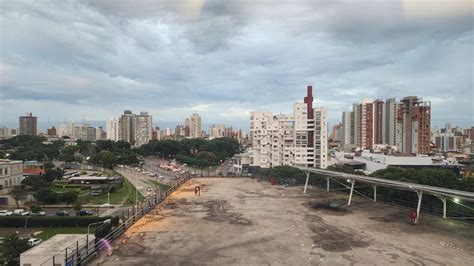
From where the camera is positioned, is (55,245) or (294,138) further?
(294,138)

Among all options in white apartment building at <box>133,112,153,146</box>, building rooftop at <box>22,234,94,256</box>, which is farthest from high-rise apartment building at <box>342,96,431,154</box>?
white apartment building at <box>133,112,153,146</box>

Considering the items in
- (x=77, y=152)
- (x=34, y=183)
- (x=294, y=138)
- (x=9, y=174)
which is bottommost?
(x=34, y=183)

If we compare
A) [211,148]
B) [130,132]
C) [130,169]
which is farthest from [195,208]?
[130,132]

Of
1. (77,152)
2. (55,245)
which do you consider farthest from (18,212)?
(77,152)

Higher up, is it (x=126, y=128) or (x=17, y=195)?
(x=126, y=128)

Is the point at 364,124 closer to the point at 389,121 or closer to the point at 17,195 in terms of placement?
the point at 389,121

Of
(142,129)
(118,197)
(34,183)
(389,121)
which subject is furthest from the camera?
(142,129)

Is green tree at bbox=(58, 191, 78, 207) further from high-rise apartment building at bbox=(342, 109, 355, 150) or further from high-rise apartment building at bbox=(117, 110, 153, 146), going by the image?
high-rise apartment building at bbox=(117, 110, 153, 146)

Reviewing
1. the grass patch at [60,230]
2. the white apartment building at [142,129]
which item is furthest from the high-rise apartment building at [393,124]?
the white apartment building at [142,129]
